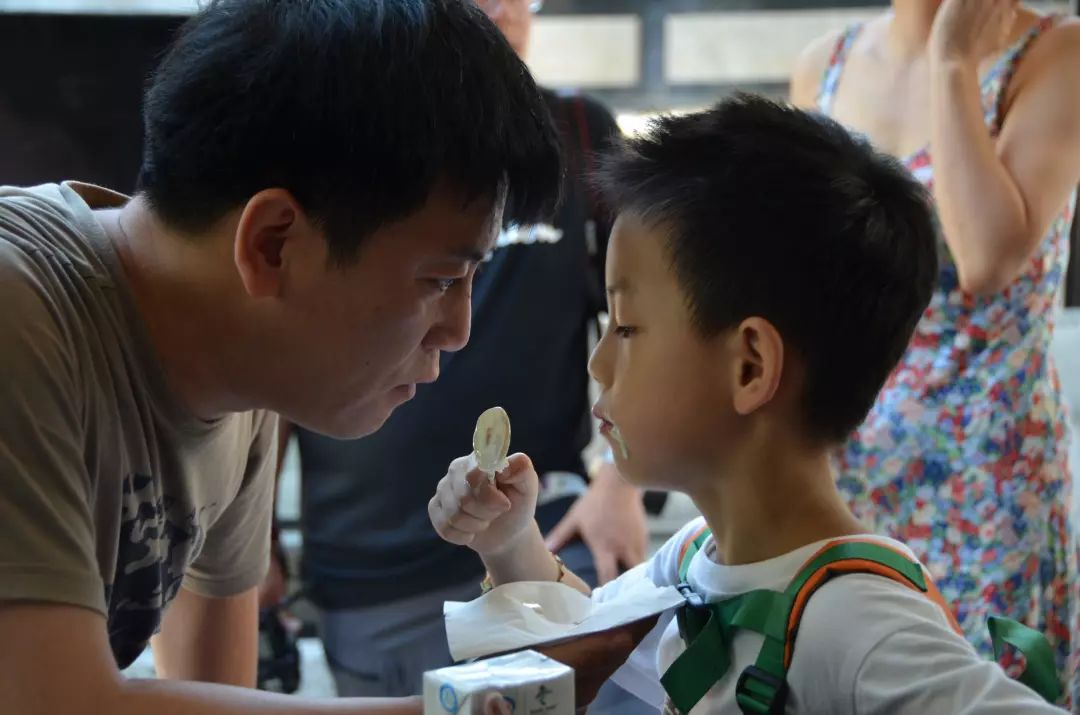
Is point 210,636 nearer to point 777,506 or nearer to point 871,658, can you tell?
point 777,506

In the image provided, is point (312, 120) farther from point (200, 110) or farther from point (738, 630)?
point (738, 630)

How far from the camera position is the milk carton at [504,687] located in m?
0.64

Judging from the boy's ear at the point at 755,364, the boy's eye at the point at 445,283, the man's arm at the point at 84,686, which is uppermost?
the boy's eye at the point at 445,283

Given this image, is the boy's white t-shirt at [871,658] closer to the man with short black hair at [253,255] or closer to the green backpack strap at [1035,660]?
the green backpack strap at [1035,660]

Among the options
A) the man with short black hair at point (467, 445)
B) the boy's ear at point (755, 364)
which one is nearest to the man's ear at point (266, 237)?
→ the boy's ear at point (755, 364)

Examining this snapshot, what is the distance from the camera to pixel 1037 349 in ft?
4.84

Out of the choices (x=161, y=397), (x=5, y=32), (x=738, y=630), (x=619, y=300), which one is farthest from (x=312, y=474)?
(x=5, y=32)

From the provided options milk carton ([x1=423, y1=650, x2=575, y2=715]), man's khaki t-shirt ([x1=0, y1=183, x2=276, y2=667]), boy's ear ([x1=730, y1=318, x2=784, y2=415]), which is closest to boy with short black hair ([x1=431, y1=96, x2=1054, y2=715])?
boy's ear ([x1=730, y1=318, x2=784, y2=415])

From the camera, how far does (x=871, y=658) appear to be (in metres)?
0.81

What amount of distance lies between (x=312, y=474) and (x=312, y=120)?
2.79ft

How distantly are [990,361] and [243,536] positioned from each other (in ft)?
3.04

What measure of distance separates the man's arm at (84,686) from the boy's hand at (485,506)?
264 mm

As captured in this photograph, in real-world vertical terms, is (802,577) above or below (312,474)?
above

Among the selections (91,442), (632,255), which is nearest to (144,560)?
(91,442)
